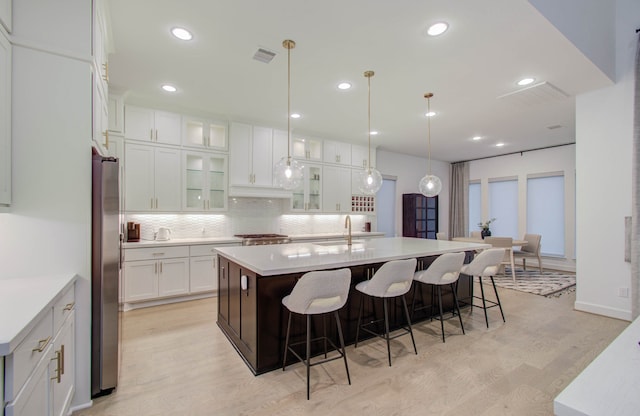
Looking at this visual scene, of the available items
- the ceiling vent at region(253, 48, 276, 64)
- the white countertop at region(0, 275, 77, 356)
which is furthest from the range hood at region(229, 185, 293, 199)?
the white countertop at region(0, 275, 77, 356)

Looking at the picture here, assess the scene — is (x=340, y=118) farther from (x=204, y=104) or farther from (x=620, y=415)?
(x=620, y=415)

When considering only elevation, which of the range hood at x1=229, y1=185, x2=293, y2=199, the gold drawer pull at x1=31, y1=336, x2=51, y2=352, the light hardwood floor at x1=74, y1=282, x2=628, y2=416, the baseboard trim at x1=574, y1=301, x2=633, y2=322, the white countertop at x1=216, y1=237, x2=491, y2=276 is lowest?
the light hardwood floor at x1=74, y1=282, x2=628, y2=416

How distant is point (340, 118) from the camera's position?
4773mm

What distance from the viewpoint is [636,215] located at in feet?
10.8

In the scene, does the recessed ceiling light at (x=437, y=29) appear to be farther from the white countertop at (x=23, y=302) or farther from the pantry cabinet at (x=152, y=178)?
the pantry cabinet at (x=152, y=178)

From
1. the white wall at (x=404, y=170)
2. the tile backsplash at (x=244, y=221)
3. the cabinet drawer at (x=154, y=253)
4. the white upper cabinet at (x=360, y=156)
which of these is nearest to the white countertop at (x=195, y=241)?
the cabinet drawer at (x=154, y=253)

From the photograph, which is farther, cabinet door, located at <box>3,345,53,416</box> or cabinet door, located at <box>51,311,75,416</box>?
cabinet door, located at <box>51,311,75,416</box>

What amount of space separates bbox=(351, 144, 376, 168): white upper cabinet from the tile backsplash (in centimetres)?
122

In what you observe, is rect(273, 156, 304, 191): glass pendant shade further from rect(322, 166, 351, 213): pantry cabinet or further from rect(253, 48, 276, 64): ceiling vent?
rect(322, 166, 351, 213): pantry cabinet

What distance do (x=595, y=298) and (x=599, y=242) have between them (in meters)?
0.73

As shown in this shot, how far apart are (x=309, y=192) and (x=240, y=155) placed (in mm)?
1528

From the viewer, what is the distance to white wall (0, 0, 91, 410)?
174cm

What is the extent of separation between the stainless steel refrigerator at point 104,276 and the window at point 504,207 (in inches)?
326

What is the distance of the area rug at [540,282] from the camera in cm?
483
